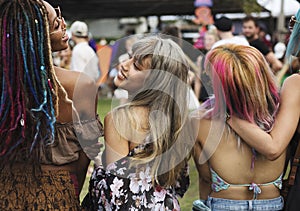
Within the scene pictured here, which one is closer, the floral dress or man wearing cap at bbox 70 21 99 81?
the floral dress

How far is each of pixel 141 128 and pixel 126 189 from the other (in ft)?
0.83

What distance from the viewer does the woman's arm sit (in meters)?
2.07

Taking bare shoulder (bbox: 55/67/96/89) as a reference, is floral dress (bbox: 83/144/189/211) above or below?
below

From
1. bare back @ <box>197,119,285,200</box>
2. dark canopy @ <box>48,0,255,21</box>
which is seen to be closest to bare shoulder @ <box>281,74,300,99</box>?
bare back @ <box>197,119,285,200</box>

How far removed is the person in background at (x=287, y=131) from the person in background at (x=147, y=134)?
0.27 m

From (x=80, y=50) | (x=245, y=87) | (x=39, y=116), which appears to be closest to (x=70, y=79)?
(x=39, y=116)

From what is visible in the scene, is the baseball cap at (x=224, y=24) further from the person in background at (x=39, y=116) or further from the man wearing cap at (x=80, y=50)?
the person in background at (x=39, y=116)

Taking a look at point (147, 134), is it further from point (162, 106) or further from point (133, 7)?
point (133, 7)

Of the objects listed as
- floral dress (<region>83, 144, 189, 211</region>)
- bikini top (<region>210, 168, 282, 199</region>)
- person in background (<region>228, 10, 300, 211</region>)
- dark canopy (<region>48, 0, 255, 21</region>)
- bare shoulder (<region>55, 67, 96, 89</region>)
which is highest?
bare shoulder (<region>55, 67, 96, 89</region>)

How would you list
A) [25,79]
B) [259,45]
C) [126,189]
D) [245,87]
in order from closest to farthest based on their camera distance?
[25,79]
[126,189]
[245,87]
[259,45]

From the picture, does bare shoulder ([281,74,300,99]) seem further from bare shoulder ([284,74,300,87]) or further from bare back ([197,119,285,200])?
bare back ([197,119,285,200])

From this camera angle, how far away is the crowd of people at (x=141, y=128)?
70.6 inches

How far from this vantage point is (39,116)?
181cm

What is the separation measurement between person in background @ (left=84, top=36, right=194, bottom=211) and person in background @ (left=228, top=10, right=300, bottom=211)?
27cm
